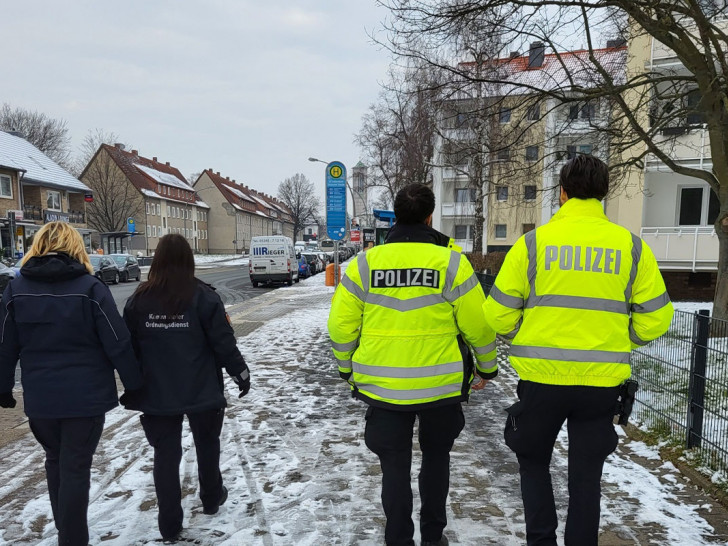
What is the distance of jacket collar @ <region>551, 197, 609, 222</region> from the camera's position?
8.43 ft

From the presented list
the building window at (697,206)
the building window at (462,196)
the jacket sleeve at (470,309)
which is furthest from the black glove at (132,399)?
the building window at (462,196)

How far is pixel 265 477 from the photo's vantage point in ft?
12.9

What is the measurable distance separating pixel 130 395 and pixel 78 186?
150ft

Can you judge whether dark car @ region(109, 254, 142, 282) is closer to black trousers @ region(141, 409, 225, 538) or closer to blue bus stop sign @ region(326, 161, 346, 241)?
blue bus stop sign @ region(326, 161, 346, 241)

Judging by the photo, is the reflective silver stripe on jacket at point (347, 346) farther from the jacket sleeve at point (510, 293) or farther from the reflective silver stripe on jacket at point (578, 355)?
the reflective silver stripe on jacket at point (578, 355)

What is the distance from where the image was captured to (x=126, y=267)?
92.1 feet

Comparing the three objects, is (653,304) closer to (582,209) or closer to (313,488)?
Result: (582,209)

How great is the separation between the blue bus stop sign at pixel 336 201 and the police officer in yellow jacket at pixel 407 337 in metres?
12.4

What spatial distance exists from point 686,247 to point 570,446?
1699 cm

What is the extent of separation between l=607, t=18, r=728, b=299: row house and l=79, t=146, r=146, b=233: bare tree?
158 feet

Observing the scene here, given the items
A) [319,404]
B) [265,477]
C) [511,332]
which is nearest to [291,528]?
[265,477]

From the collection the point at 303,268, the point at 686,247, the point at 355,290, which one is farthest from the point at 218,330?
the point at 303,268

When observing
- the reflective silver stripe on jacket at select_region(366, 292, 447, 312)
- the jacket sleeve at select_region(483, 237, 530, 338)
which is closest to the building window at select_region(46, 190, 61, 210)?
the reflective silver stripe on jacket at select_region(366, 292, 447, 312)

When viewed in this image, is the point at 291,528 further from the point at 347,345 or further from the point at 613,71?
the point at 613,71
